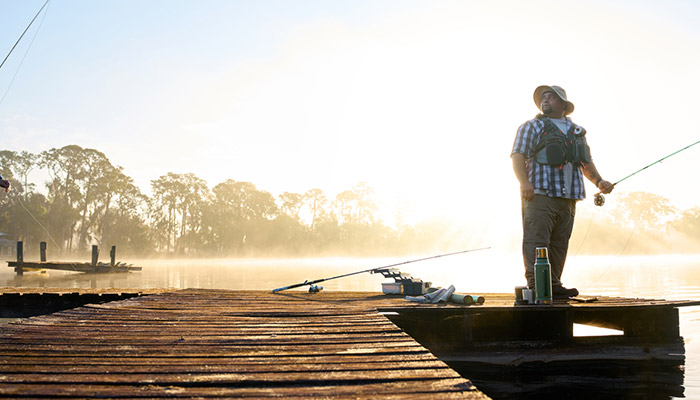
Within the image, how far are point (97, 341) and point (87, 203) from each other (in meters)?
70.7

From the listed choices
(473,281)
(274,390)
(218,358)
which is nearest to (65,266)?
(473,281)

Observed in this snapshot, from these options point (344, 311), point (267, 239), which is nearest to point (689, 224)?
point (267, 239)

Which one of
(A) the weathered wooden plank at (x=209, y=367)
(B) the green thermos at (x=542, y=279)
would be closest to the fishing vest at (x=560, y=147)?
(B) the green thermos at (x=542, y=279)

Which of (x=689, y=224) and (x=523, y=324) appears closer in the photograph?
(x=523, y=324)

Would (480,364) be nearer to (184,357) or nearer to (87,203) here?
(184,357)

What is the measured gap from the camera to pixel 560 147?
5.81m

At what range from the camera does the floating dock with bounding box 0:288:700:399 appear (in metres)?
2.08

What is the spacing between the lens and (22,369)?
234 centimetres

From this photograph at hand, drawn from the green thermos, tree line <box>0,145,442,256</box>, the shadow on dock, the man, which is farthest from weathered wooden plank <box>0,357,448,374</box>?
tree line <box>0,145,442,256</box>

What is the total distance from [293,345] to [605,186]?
15.6 feet

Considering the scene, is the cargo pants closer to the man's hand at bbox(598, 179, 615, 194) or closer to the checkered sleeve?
the man's hand at bbox(598, 179, 615, 194)

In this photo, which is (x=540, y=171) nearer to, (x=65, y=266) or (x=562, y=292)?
(x=562, y=292)

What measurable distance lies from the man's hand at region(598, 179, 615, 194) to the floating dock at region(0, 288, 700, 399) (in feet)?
4.48

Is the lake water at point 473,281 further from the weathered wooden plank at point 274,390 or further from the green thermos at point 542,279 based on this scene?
the weathered wooden plank at point 274,390
